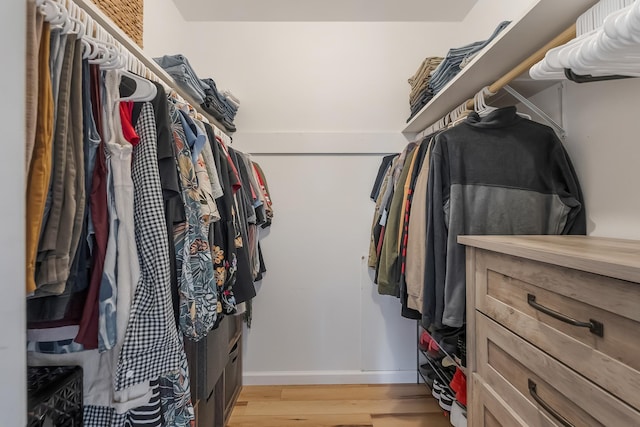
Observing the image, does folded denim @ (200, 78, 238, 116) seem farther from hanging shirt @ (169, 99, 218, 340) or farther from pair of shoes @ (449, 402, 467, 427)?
pair of shoes @ (449, 402, 467, 427)

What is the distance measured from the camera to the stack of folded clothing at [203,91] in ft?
4.06

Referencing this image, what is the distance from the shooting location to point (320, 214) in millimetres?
1910

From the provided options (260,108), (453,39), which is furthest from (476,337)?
(453,39)

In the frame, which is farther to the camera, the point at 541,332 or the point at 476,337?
the point at 476,337

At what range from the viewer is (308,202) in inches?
75.1

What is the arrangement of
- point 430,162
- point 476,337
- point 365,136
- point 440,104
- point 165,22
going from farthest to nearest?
point 365,136
point 165,22
point 440,104
point 430,162
point 476,337

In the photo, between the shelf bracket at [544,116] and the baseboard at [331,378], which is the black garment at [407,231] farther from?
the baseboard at [331,378]

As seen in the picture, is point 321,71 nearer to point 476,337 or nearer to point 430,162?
point 430,162

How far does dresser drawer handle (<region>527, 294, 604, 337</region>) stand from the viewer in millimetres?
510

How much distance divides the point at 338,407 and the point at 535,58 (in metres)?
1.79

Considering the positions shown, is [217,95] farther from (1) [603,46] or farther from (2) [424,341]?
(2) [424,341]

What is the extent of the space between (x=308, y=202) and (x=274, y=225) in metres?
0.26

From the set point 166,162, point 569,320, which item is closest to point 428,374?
point 569,320

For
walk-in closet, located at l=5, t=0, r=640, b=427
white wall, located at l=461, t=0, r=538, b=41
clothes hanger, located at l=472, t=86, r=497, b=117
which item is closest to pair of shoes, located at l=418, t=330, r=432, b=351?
walk-in closet, located at l=5, t=0, r=640, b=427
